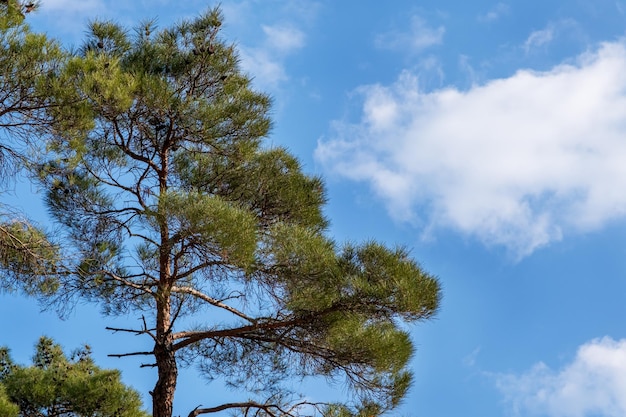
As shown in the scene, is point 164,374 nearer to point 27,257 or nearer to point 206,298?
point 206,298

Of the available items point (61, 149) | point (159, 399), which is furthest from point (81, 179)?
point (159, 399)

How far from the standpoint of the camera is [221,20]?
Answer: 641 centimetres

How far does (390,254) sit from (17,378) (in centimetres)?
302

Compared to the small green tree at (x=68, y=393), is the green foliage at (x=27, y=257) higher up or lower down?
higher up

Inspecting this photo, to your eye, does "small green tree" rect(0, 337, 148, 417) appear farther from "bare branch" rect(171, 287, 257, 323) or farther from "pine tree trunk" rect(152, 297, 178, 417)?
"bare branch" rect(171, 287, 257, 323)

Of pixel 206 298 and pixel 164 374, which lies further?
pixel 206 298

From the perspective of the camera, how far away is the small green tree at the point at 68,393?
6.36 m

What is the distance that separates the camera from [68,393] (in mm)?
6352

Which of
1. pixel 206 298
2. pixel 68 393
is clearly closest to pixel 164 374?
pixel 206 298

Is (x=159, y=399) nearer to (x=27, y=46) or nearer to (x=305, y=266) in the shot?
(x=305, y=266)

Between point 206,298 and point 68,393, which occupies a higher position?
point 206,298

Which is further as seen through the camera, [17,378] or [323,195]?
[323,195]

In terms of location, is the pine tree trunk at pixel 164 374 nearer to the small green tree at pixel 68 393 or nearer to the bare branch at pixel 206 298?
the bare branch at pixel 206 298

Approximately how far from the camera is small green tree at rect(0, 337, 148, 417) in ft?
20.9
